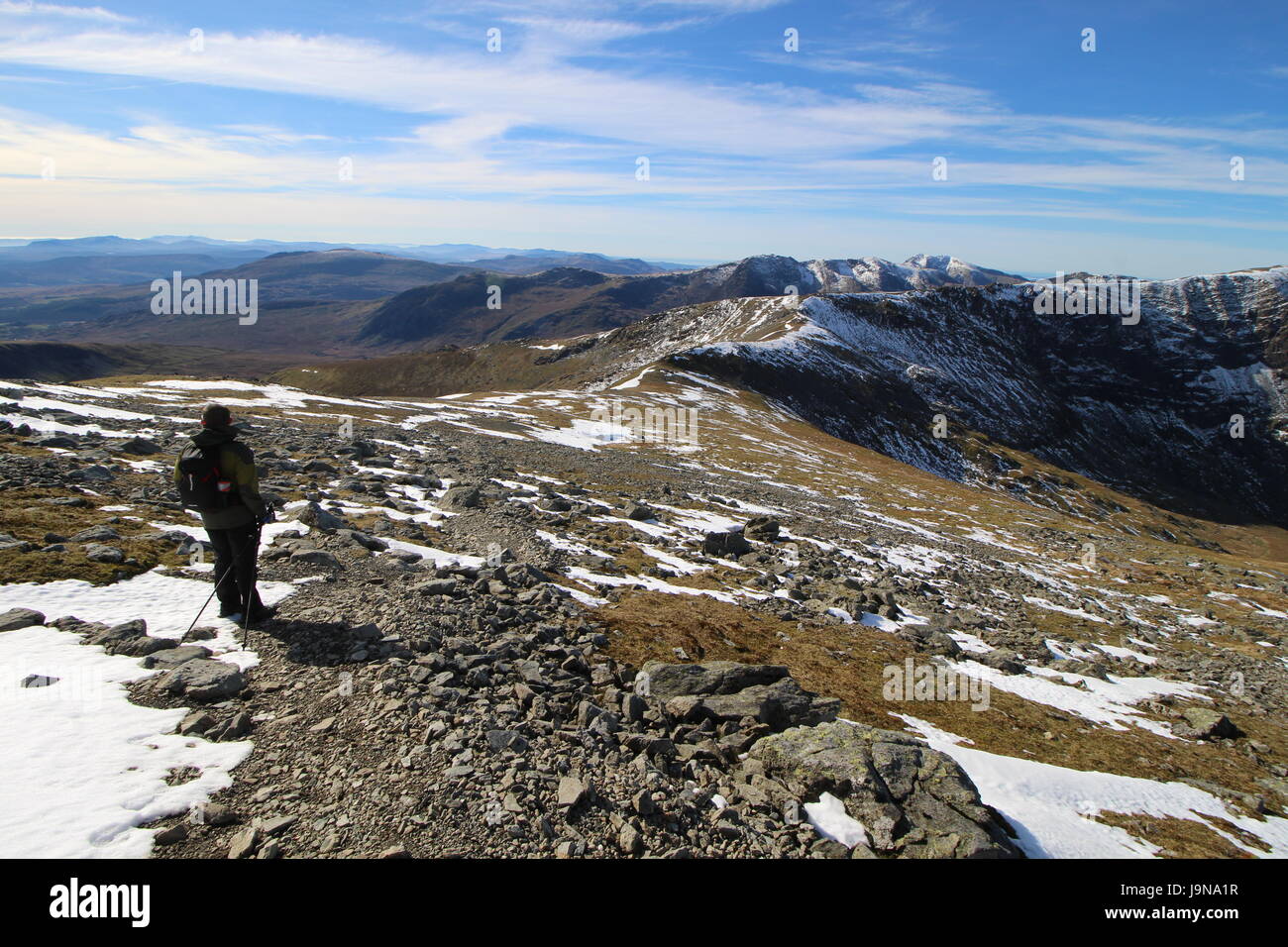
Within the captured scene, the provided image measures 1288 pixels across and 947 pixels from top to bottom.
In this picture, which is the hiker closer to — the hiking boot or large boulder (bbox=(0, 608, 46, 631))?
the hiking boot

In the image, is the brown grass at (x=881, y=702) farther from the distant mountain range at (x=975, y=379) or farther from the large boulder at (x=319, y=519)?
the distant mountain range at (x=975, y=379)

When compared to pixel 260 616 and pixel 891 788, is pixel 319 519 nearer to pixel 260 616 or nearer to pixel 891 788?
pixel 260 616

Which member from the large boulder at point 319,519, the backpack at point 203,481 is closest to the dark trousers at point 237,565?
the backpack at point 203,481

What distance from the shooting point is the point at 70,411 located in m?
31.0

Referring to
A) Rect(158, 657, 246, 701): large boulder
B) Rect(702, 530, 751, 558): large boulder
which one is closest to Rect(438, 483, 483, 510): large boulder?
Rect(702, 530, 751, 558): large boulder

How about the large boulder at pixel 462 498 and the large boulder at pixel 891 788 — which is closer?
the large boulder at pixel 891 788

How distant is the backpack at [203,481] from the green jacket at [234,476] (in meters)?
0.08

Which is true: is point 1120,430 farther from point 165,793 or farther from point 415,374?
point 165,793

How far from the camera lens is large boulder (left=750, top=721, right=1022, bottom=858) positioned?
8.97m

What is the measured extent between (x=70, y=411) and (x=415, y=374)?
146499 millimetres

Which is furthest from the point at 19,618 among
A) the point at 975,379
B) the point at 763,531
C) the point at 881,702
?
the point at 975,379

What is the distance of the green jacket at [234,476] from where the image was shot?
11195mm

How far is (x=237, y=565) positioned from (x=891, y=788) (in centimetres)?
1235
